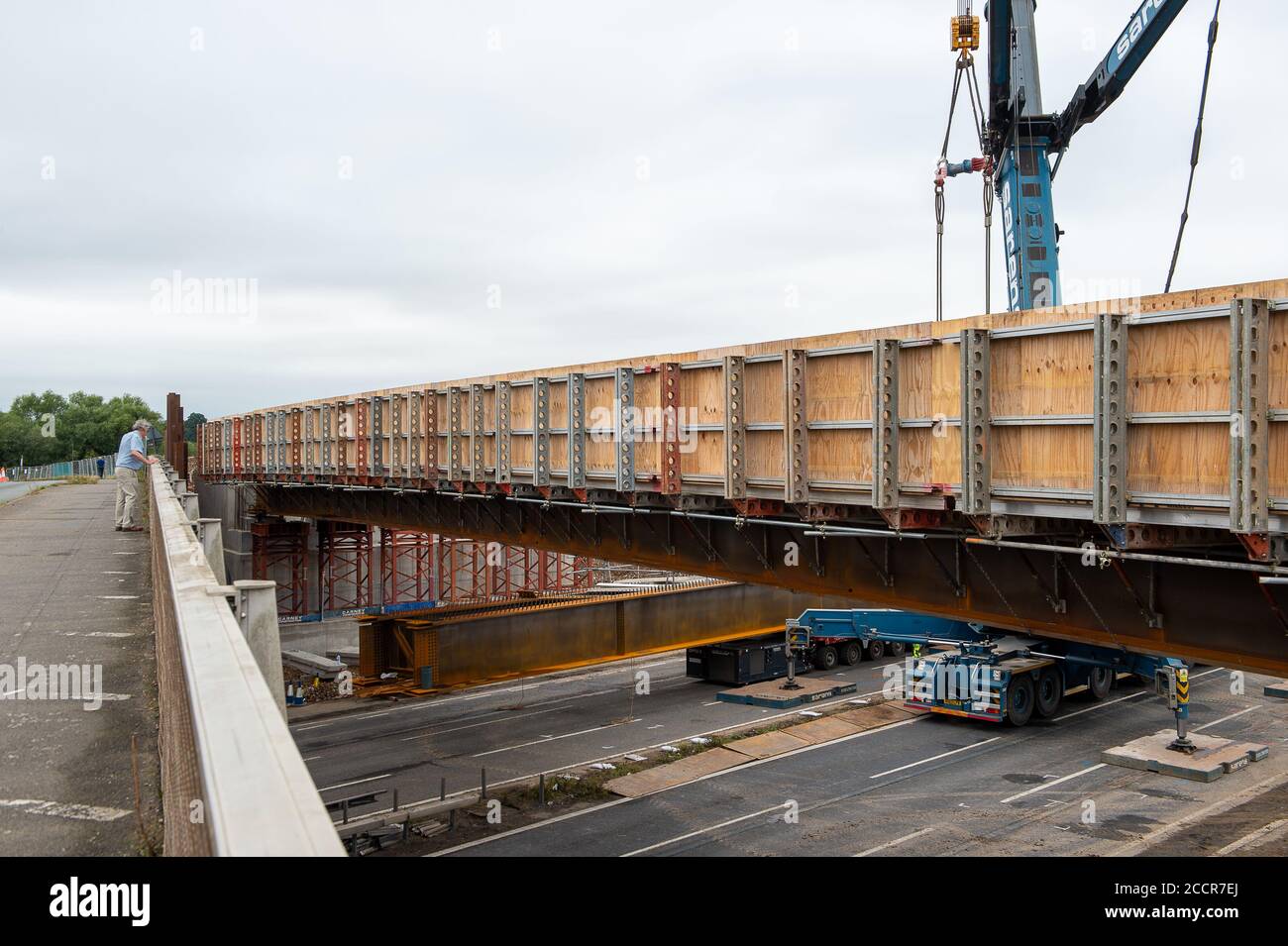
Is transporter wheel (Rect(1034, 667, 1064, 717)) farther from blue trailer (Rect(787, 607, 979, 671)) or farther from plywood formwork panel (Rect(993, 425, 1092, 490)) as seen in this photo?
plywood formwork panel (Rect(993, 425, 1092, 490))

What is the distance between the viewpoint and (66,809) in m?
5.71

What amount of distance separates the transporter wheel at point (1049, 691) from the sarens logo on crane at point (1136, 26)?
18286 millimetres

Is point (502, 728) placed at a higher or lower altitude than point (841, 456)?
lower

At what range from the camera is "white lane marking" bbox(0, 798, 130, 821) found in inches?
220

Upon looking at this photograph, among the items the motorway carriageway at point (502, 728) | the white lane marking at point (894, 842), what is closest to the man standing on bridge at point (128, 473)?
the motorway carriageway at point (502, 728)

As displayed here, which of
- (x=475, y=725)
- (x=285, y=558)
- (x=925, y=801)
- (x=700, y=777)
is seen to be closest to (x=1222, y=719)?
(x=925, y=801)

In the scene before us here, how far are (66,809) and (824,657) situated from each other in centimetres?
3223

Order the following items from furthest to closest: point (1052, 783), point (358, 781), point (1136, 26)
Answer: point (1136, 26)
point (358, 781)
point (1052, 783)

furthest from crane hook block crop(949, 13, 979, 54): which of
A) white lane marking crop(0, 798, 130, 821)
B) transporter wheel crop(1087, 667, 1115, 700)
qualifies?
white lane marking crop(0, 798, 130, 821)

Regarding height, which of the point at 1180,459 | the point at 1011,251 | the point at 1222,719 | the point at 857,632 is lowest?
the point at 1222,719

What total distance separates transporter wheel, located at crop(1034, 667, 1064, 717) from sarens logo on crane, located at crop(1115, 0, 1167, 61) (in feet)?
60.0

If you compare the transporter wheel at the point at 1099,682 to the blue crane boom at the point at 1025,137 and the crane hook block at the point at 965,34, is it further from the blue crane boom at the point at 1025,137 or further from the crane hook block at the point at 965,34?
the crane hook block at the point at 965,34

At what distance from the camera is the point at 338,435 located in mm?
27141

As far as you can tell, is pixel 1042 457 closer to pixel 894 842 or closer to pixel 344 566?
pixel 894 842
